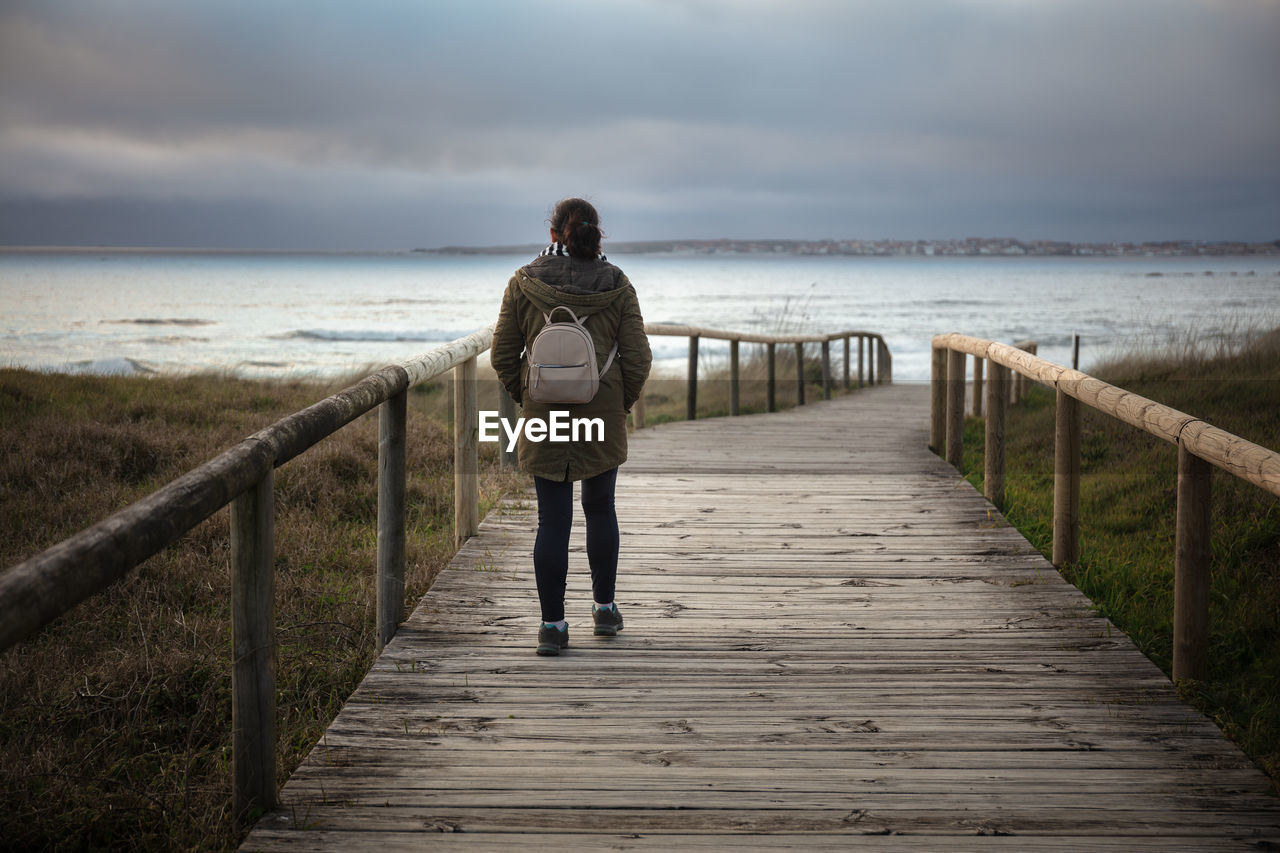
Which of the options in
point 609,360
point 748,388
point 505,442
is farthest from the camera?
point 748,388

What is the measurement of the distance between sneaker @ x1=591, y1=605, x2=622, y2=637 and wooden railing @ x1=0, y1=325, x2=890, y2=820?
77 centimetres

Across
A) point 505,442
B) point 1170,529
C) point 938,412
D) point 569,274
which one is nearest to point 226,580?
point 505,442

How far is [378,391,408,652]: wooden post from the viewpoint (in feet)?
12.3

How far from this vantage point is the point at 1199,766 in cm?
279

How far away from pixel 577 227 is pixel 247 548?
159 centimetres

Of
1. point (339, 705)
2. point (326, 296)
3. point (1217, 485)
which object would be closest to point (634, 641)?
point (339, 705)

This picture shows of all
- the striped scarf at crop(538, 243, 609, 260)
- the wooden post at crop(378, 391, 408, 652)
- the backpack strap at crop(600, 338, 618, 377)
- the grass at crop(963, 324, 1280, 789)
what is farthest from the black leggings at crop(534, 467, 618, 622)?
the grass at crop(963, 324, 1280, 789)

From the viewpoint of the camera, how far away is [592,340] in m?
3.48

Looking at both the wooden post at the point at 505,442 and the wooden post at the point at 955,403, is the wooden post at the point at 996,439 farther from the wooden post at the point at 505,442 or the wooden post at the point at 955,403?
the wooden post at the point at 505,442

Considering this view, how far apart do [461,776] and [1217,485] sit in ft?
16.9

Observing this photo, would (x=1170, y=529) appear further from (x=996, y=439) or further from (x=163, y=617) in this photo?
(x=163, y=617)

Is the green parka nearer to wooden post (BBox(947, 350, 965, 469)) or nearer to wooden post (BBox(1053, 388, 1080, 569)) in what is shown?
wooden post (BBox(1053, 388, 1080, 569))

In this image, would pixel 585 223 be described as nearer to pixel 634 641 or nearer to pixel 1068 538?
pixel 634 641

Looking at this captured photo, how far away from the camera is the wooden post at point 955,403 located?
6875 millimetres
